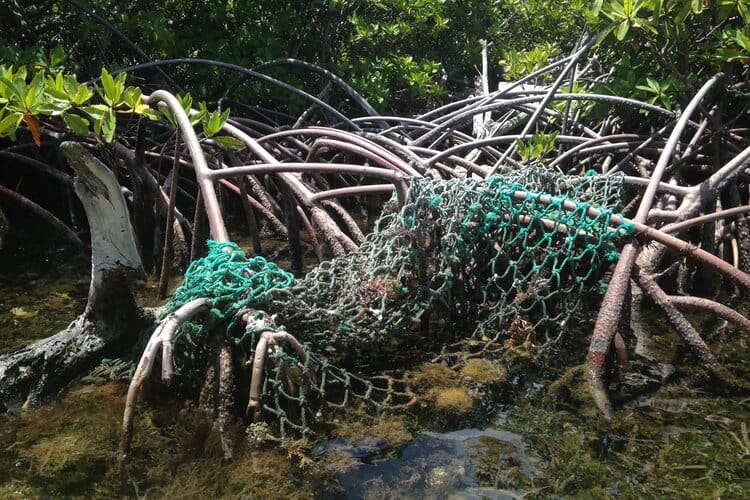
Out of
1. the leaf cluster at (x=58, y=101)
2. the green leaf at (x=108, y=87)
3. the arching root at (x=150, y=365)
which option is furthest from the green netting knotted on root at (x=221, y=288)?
the green leaf at (x=108, y=87)

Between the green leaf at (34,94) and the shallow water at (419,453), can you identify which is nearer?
the shallow water at (419,453)

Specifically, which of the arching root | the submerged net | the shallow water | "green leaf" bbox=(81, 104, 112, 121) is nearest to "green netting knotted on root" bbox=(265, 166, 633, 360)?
the submerged net

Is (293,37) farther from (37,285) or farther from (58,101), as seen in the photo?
(58,101)

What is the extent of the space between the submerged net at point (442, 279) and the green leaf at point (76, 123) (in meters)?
0.70

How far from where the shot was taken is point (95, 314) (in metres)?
2.65

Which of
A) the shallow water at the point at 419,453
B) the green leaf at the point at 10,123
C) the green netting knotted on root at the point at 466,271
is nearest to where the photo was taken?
the shallow water at the point at 419,453

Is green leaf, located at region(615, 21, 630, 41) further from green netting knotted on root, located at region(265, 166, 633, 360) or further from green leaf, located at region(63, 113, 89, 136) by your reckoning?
green leaf, located at region(63, 113, 89, 136)

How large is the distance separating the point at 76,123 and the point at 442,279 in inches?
64.4

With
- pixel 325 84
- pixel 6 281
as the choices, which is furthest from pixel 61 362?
pixel 325 84

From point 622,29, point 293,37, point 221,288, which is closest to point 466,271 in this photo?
point 221,288

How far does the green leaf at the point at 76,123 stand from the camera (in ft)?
8.81

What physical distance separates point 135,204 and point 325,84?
6.84 ft

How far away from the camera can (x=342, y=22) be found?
238 inches

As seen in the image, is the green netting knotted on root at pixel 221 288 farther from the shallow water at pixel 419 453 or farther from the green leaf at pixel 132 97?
the green leaf at pixel 132 97
